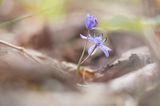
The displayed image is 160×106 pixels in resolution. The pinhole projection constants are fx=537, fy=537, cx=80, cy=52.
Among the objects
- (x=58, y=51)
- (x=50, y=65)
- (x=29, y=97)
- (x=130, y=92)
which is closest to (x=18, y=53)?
(x=50, y=65)

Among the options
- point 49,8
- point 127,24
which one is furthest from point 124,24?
point 49,8

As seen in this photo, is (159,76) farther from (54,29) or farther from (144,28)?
(54,29)

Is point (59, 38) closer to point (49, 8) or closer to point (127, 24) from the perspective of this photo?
point (49, 8)

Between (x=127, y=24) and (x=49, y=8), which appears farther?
(x=49, y=8)

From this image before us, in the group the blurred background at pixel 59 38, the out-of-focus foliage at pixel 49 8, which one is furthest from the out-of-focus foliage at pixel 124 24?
the out-of-focus foliage at pixel 49 8

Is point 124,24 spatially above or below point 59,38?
below

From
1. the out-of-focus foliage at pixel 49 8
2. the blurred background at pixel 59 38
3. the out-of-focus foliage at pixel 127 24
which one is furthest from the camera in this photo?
the out-of-focus foliage at pixel 49 8

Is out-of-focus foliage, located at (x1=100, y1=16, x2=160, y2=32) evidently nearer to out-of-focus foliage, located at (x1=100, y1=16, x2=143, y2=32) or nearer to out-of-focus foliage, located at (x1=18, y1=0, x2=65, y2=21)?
out-of-focus foliage, located at (x1=100, y1=16, x2=143, y2=32)

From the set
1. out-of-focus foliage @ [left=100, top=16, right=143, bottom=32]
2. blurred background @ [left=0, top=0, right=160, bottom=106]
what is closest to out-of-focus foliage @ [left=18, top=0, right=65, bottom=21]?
blurred background @ [left=0, top=0, right=160, bottom=106]

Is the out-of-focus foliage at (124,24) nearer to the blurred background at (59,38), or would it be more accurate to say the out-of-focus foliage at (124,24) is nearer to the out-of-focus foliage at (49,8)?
the blurred background at (59,38)

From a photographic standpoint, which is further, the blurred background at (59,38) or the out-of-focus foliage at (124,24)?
the out-of-focus foliage at (124,24)

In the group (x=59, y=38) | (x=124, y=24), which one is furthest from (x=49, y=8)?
(x=124, y=24)
